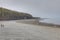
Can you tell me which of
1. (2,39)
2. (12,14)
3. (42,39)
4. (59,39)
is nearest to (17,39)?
(2,39)

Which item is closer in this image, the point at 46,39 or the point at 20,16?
the point at 46,39

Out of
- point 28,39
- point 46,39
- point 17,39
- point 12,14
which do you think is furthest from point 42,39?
point 12,14

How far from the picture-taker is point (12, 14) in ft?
173

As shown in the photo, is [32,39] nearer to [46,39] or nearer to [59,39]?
[46,39]

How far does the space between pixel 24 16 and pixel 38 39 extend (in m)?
48.7

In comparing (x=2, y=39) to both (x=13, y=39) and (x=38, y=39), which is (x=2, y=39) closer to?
(x=13, y=39)

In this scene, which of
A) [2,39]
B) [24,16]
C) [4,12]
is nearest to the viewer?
[2,39]

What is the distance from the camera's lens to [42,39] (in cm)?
749

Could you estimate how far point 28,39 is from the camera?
7477mm

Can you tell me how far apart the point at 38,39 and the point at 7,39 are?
67.7 inches

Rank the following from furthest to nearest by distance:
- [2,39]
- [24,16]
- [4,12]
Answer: [24,16] → [4,12] → [2,39]

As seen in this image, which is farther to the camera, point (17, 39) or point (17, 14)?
point (17, 14)

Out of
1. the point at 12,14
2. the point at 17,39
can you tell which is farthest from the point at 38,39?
the point at 12,14

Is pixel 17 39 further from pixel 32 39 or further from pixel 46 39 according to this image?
pixel 46 39
